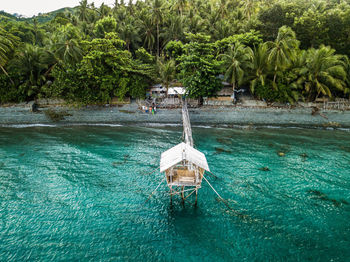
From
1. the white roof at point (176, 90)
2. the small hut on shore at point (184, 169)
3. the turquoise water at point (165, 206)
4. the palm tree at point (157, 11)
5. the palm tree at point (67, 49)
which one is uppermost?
the palm tree at point (157, 11)

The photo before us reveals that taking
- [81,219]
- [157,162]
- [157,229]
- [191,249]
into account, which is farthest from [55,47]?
[191,249]

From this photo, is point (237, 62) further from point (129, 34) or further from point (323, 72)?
point (129, 34)

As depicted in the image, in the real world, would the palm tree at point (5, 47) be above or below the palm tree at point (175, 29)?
below

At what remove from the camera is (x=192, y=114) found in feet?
84.2

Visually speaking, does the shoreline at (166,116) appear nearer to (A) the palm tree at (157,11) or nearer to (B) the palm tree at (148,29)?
(B) the palm tree at (148,29)

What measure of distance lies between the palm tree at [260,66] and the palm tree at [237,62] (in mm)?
1010

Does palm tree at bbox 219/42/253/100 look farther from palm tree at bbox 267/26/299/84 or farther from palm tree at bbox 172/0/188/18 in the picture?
palm tree at bbox 172/0/188/18

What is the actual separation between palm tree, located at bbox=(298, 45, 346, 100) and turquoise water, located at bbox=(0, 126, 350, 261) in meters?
9.56

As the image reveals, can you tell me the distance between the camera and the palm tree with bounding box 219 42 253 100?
80.3 feet

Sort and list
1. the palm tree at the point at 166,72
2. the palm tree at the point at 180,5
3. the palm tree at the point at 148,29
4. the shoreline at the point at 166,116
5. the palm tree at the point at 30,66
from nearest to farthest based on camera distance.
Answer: the shoreline at the point at 166,116 → the palm tree at the point at 166,72 → the palm tree at the point at 30,66 → the palm tree at the point at 148,29 → the palm tree at the point at 180,5

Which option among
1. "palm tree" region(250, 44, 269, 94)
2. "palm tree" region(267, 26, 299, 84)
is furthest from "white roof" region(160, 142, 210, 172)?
"palm tree" region(267, 26, 299, 84)

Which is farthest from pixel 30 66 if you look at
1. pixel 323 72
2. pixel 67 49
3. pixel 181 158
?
pixel 323 72

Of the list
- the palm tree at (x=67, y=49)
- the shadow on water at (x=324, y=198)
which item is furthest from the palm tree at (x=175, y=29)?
the shadow on water at (x=324, y=198)

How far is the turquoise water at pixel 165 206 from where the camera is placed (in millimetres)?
8344
